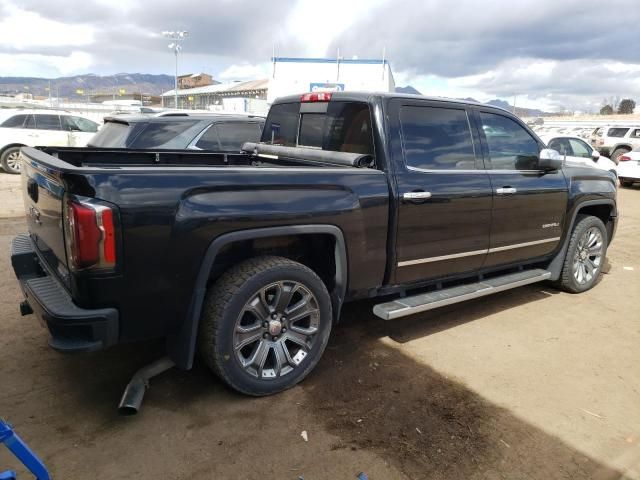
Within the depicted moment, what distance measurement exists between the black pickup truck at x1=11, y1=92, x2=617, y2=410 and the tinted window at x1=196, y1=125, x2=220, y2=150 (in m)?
2.19

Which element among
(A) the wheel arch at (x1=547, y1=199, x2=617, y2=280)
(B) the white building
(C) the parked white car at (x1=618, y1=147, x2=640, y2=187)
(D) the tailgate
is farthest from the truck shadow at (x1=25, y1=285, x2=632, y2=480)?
(B) the white building

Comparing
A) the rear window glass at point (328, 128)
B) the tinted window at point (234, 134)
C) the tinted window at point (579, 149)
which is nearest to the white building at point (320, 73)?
the tinted window at point (579, 149)

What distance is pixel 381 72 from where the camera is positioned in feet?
97.2

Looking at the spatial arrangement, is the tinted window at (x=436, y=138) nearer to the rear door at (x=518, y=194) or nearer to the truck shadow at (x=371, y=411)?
the rear door at (x=518, y=194)

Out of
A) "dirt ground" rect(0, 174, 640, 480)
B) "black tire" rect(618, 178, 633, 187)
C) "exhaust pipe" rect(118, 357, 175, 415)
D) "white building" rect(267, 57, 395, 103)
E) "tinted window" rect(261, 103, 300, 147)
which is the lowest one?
"dirt ground" rect(0, 174, 640, 480)

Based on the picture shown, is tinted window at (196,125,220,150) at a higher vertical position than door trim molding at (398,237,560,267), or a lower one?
higher

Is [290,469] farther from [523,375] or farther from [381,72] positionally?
[381,72]

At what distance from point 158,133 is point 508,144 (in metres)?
4.37

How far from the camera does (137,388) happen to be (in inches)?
118

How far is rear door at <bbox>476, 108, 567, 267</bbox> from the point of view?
14.0ft

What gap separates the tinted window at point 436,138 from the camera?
375 cm

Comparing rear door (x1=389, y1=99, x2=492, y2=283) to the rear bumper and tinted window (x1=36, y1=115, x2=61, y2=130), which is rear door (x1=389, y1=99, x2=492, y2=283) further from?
tinted window (x1=36, y1=115, x2=61, y2=130)

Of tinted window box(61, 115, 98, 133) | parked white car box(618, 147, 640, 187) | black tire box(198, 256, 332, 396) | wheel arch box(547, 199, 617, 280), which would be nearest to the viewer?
black tire box(198, 256, 332, 396)

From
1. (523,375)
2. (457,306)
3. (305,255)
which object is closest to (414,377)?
(523,375)
